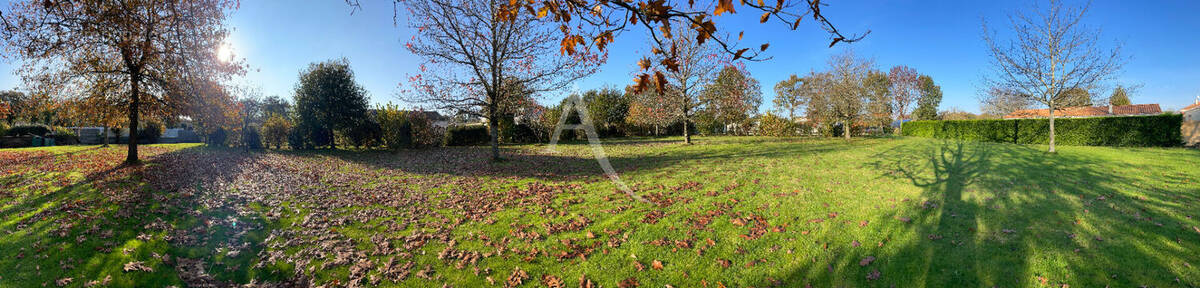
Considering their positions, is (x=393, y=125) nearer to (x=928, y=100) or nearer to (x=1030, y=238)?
(x=1030, y=238)

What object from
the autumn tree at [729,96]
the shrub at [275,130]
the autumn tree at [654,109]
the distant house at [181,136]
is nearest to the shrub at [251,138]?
the shrub at [275,130]

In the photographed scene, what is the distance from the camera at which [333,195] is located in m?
7.16

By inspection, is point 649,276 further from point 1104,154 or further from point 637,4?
point 1104,154

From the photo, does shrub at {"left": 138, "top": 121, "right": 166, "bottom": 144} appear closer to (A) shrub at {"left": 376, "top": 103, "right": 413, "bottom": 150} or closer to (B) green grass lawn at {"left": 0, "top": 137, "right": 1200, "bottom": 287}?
(A) shrub at {"left": 376, "top": 103, "right": 413, "bottom": 150}

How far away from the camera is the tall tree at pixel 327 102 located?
17.5 meters

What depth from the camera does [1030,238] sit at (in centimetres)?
441

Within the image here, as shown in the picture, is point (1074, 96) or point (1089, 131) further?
point (1089, 131)

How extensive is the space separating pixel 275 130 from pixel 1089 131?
116ft

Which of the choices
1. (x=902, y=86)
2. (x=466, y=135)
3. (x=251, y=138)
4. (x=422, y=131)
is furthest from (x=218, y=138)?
(x=902, y=86)

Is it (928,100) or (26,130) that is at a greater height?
(928,100)

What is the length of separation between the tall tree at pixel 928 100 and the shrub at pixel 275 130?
57416mm

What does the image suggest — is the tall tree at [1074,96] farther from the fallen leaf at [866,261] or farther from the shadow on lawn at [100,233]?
the shadow on lawn at [100,233]

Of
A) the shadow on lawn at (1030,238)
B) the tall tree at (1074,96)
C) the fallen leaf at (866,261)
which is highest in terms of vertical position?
the tall tree at (1074,96)

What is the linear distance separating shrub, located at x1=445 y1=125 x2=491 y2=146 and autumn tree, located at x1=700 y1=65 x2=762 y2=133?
12891 millimetres
